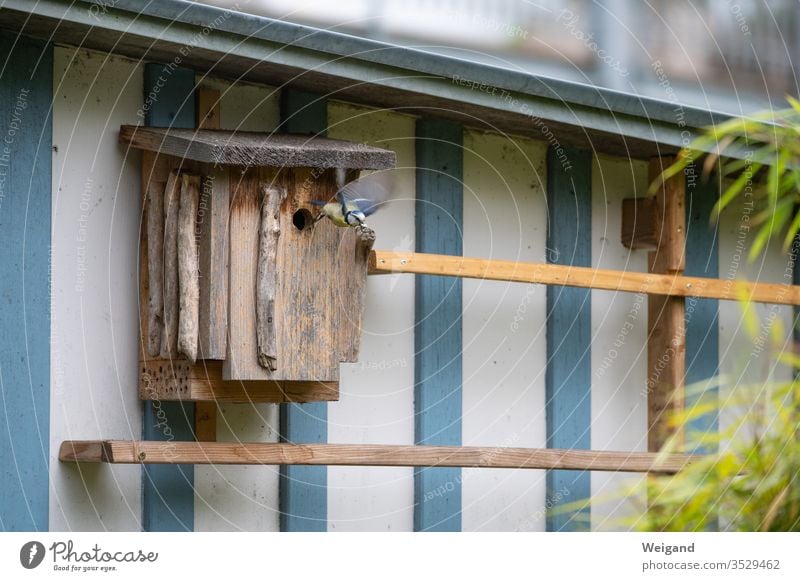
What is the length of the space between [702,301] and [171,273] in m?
2.24

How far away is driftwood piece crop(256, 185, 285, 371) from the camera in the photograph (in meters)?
3.99

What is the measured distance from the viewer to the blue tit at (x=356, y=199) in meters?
4.04

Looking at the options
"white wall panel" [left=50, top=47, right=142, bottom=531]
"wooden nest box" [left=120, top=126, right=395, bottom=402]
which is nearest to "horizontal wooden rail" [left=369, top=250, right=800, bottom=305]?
"wooden nest box" [left=120, top=126, right=395, bottom=402]

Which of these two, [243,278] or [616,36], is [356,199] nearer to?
[243,278]

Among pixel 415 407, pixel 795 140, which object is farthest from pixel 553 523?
pixel 795 140

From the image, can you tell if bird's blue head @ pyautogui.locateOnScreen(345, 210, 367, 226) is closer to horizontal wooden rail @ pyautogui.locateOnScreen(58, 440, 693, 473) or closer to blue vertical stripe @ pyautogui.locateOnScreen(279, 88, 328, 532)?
blue vertical stripe @ pyautogui.locateOnScreen(279, 88, 328, 532)

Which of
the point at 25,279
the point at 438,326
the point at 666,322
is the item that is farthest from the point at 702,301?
the point at 25,279

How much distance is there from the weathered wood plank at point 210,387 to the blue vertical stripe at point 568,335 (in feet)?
3.48

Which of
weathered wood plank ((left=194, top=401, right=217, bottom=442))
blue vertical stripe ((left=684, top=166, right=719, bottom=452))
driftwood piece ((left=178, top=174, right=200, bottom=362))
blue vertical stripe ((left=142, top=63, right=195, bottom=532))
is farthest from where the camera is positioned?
blue vertical stripe ((left=684, top=166, right=719, bottom=452))

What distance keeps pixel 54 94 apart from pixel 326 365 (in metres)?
1.01

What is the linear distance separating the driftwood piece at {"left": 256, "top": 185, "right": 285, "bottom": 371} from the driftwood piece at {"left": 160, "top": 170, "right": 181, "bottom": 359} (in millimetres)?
217

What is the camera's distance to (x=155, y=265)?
13.4 ft

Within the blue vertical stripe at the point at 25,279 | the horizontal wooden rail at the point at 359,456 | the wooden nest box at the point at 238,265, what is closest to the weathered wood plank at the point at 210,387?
the wooden nest box at the point at 238,265

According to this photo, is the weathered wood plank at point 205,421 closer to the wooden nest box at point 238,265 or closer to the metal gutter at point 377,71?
the wooden nest box at point 238,265
